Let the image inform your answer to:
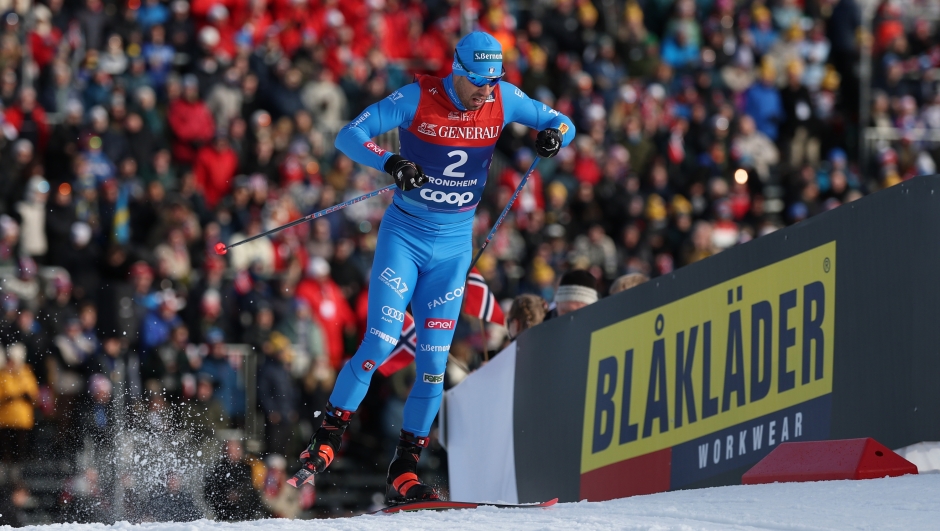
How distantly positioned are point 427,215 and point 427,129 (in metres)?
0.46

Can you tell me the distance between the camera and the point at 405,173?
20.9 feet

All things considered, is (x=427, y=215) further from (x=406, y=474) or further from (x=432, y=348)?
(x=406, y=474)

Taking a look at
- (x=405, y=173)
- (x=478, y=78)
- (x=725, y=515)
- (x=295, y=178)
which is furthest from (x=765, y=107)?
(x=725, y=515)

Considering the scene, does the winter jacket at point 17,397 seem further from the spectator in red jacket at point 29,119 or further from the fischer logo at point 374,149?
the fischer logo at point 374,149

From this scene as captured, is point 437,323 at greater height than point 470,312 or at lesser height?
A: lesser

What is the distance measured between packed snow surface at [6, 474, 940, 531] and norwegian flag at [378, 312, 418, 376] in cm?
362

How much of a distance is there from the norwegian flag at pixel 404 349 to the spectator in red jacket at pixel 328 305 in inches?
121

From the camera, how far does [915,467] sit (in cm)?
503

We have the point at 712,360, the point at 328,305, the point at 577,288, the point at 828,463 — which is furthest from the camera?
the point at 328,305

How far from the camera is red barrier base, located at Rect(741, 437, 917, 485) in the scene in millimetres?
5031

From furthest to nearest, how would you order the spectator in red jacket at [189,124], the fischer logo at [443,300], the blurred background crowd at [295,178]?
1. the spectator in red jacket at [189,124]
2. the blurred background crowd at [295,178]
3. the fischer logo at [443,300]

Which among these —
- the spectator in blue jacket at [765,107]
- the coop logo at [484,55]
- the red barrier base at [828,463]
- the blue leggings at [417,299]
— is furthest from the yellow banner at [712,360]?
the spectator in blue jacket at [765,107]

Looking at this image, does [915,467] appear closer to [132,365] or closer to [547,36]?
[132,365]

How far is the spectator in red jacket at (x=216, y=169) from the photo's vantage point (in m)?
13.5
